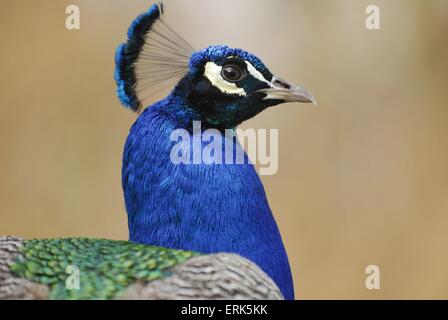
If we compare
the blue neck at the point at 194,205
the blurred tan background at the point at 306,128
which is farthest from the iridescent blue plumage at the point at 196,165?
the blurred tan background at the point at 306,128

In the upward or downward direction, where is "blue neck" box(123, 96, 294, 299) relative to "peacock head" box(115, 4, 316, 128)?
downward

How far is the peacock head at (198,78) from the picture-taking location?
188 centimetres

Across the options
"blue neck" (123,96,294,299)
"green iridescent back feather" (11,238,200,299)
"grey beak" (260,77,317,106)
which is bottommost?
"green iridescent back feather" (11,238,200,299)

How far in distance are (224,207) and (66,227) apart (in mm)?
2144

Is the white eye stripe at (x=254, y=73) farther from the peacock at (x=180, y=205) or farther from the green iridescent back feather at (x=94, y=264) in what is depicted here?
the green iridescent back feather at (x=94, y=264)

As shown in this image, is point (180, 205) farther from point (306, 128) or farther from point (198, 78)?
point (306, 128)

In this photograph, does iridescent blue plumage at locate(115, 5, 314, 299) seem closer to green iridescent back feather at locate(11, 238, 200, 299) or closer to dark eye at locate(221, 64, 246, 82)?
dark eye at locate(221, 64, 246, 82)

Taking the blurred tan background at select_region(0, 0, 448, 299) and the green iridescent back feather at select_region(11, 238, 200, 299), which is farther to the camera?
the blurred tan background at select_region(0, 0, 448, 299)

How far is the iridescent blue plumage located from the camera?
167cm

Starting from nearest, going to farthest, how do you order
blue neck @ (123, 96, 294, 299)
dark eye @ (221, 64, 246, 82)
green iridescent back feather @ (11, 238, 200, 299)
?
green iridescent back feather @ (11, 238, 200, 299)
blue neck @ (123, 96, 294, 299)
dark eye @ (221, 64, 246, 82)

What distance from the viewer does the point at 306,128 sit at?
388 cm

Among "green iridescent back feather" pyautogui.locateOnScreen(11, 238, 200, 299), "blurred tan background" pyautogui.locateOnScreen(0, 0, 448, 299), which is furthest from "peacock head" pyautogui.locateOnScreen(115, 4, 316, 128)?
"blurred tan background" pyautogui.locateOnScreen(0, 0, 448, 299)

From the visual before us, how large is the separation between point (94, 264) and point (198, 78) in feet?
2.21

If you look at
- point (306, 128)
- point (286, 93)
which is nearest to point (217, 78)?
point (286, 93)
